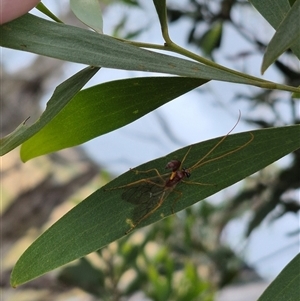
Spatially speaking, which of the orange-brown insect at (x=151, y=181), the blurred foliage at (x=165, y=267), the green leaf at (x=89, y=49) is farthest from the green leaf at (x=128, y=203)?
the blurred foliage at (x=165, y=267)

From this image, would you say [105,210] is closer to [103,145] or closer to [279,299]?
[279,299]

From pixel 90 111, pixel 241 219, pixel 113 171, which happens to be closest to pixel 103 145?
pixel 113 171

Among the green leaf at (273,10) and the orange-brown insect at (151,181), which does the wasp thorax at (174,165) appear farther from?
the green leaf at (273,10)

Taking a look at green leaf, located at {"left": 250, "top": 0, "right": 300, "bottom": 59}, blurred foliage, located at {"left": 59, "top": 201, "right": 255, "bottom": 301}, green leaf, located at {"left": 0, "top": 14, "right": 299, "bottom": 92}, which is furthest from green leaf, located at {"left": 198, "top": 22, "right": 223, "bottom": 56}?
green leaf, located at {"left": 0, "top": 14, "right": 299, "bottom": 92}

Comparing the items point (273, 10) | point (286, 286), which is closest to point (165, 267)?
point (286, 286)

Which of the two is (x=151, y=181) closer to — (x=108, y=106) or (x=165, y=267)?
(x=108, y=106)
